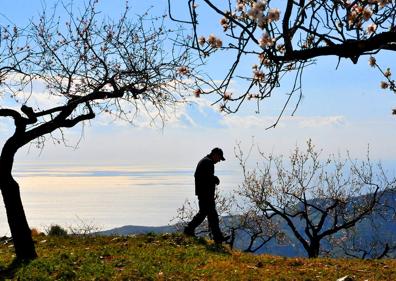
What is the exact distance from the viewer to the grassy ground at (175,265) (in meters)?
12.5

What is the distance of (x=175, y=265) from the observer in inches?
524

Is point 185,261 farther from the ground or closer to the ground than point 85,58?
closer to the ground

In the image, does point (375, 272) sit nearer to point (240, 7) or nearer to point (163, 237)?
point (163, 237)

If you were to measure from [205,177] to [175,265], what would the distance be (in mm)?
3846

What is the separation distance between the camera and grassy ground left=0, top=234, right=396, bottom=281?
12.5 meters

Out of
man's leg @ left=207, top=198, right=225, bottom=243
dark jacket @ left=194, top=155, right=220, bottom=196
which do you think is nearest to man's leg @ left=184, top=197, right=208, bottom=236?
man's leg @ left=207, top=198, right=225, bottom=243

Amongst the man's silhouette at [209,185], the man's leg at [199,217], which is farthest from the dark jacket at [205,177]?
the man's leg at [199,217]

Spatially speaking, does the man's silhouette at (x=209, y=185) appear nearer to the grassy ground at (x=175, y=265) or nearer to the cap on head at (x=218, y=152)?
the cap on head at (x=218, y=152)

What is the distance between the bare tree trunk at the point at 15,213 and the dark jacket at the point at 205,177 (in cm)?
521

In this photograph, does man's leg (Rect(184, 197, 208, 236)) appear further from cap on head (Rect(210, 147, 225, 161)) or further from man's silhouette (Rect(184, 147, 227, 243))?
cap on head (Rect(210, 147, 225, 161))

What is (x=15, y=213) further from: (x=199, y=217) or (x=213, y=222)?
(x=213, y=222)

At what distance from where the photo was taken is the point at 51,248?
1705 cm

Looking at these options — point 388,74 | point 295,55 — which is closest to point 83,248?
point 388,74

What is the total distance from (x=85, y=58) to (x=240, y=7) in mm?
9794
